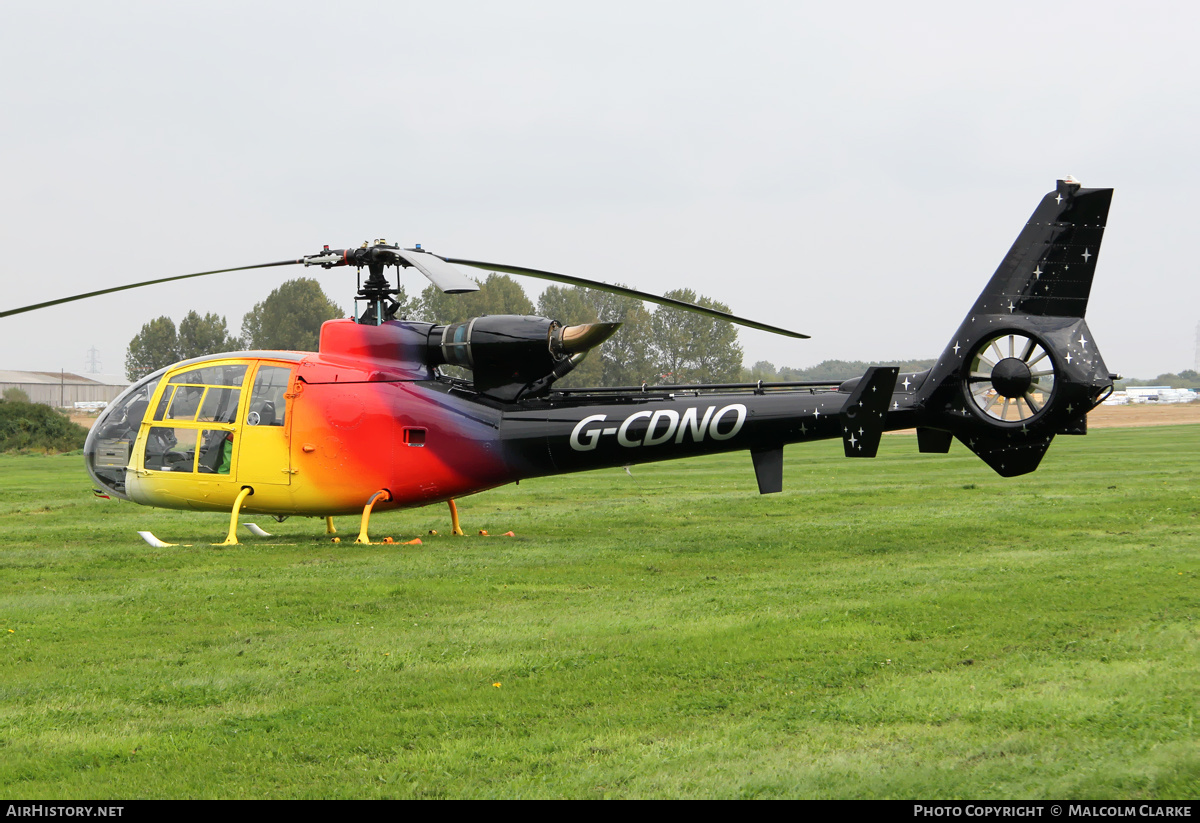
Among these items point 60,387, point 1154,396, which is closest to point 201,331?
point 60,387

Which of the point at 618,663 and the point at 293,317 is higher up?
the point at 293,317

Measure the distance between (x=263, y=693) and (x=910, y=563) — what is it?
7.55 metres

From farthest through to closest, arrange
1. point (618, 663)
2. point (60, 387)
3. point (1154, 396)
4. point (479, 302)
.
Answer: point (1154, 396), point (60, 387), point (479, 302), point (618, 663)

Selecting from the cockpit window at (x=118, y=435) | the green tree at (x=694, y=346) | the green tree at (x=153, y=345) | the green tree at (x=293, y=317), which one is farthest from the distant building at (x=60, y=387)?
the cockpit window at (x=118, y=435)

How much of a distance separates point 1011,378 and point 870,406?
1.76 m

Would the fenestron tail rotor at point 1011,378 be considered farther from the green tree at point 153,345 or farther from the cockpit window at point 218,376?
the green tree at point 153,345

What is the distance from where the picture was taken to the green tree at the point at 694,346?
93.2m

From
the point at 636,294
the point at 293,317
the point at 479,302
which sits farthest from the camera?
the point at 479,302

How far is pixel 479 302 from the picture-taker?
87.1 m

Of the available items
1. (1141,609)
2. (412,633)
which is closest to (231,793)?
(412,633)

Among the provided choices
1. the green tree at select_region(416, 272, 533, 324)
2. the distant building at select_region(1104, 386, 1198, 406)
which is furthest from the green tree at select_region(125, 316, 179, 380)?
the distant building at select_region(1104, 386, 1198, 406)

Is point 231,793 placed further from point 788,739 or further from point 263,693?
point 788,739

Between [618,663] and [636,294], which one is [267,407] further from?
[618,663]

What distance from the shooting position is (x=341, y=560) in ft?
41.8
